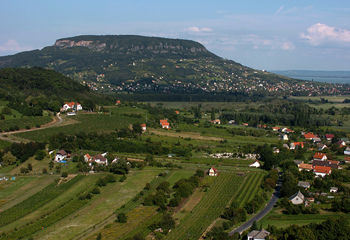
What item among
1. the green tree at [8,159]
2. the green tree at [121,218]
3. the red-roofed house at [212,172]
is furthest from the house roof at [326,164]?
the green tree at [8,159]

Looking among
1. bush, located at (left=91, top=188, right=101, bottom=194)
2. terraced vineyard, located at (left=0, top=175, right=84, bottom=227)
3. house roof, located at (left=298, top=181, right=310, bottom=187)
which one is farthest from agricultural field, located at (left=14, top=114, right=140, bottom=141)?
house roof, located at (left=298, top=181, right=310, bottom=187)

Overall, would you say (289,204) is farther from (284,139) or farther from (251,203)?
(284,139)

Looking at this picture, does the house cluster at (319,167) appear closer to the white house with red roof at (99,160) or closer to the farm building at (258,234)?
the farm building at (258,234)

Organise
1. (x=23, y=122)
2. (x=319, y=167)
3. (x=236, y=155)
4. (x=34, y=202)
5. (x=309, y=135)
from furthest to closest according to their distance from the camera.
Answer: (x=309, y=135)
(x=23, y=122)
(x=236, y=155)
(x=319, y=167)
(x=34, y=202)

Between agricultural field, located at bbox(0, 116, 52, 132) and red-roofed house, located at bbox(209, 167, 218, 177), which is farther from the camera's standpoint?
agricultural field, located at bbox(0, 116, 52, 132)

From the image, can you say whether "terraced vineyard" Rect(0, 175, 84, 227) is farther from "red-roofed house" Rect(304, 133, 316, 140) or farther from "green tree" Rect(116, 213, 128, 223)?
"red-roofed house" Rect(304, 133, 316, 140)

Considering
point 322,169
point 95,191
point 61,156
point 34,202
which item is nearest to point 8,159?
point 61,156

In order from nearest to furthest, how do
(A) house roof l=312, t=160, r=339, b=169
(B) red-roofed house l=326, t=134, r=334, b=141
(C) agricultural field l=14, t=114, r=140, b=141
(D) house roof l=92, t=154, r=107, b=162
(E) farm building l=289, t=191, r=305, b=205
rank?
(E) farm building l=289, t=191, r=305, b=205
(A) house roof l=312, t=160, r=339, b=169
(D) house roof l=92, t=154, r=107, b=162
(C) agricultural field l=14, t=114, r=140, b=141
(B) red-roofed house l=326, t=134, r=334, b=141

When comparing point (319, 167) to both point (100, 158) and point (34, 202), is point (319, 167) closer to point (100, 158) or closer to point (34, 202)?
point (100, 158)
